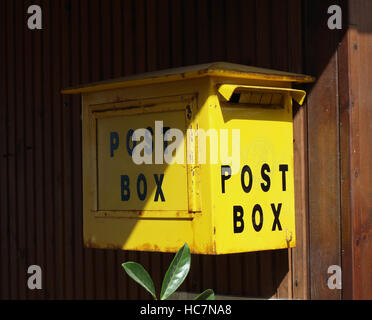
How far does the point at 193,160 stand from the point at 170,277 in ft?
5.65

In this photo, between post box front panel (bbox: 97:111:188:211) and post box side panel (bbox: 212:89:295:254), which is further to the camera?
post box front panel (bbox: 97:111:188:211)

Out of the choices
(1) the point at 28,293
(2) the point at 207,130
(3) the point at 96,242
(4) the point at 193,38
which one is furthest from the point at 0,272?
(2) the point at 207,130

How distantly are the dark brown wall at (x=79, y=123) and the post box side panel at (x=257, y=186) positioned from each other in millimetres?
167

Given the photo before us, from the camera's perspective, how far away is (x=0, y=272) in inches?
225

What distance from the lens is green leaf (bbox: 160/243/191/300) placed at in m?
1.69

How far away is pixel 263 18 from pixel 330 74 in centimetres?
50

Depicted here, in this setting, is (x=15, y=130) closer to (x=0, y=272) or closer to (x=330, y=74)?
(x=0, y=272)
